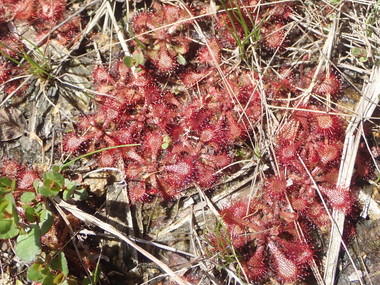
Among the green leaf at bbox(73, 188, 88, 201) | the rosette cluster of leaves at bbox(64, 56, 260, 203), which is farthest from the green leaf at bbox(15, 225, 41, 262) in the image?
the rosette cluster of leaves at bbox(64, 56, 260, 203)

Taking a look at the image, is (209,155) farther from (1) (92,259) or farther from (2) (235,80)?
(1) (92,259)

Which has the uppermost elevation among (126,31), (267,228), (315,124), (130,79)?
(126,31)

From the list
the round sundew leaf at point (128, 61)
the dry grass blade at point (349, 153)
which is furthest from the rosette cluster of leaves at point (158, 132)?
the dry grass blade at point (349, 153)

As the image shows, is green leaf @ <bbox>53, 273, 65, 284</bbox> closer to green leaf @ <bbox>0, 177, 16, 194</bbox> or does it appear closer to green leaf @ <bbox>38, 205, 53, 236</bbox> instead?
green leaf @ <bbox>38, 205, 53, 236</bbox>

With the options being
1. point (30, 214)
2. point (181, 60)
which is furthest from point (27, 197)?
point (181, 60)

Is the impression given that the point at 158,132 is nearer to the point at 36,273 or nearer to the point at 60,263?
the point at 60,263

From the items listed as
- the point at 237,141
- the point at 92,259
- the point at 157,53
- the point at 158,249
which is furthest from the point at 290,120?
the point at 92,259

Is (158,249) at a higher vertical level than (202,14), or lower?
lower

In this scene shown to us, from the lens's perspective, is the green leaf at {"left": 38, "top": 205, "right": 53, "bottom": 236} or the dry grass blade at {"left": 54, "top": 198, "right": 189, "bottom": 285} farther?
the dry grass blade at {"left": 54, "top": 198, "right": 189, "bottom": 285}
